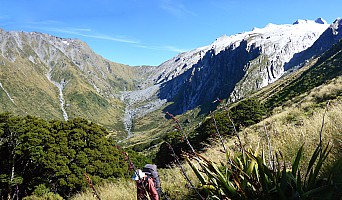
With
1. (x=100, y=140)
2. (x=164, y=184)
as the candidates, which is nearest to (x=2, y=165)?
(x=100, y=140)

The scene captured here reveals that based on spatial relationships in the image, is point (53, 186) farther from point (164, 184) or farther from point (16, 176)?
point (164, 184)

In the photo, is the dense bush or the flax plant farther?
the dense bush

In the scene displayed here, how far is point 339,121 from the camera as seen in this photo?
4.91 m

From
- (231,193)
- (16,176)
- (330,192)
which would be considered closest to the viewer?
(330,192)

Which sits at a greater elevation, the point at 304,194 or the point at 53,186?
the point at 304,194

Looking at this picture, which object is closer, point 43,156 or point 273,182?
point 273,182

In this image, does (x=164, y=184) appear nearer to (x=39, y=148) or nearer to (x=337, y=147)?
(x=337, y=147)

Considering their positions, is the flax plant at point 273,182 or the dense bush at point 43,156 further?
the dense bush at point 43,156

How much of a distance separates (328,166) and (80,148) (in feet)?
92.0

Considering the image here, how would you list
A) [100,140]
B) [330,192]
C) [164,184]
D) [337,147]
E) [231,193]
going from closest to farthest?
1. [330,192]
2. [231,193]
3. [337,147]
4. [164,184]
5. [100,140]

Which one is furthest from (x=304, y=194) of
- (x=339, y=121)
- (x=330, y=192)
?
(x=339, y=121)

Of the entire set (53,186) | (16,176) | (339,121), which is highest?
(339,121)

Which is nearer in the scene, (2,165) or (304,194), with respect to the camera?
(304,194)

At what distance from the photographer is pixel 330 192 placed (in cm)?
259
